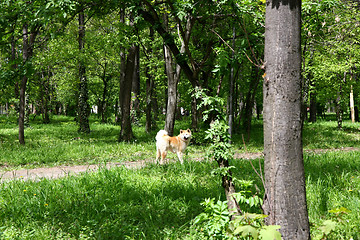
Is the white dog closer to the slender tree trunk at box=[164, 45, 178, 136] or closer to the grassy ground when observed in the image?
the grassy ground

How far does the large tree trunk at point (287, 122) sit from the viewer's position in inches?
99.3

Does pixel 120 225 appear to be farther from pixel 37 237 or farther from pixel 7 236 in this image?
pixel 7 236

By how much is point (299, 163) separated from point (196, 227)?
1724 mm

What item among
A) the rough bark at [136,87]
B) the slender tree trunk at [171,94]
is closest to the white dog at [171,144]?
the slender tree trunk at [171,94]

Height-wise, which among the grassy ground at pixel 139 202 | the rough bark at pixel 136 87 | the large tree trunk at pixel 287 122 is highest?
the rough bark at pixel 136 87

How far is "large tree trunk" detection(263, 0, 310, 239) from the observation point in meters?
2.52

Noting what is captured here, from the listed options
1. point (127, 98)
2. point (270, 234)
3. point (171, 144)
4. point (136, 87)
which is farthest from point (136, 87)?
point (270, 234)

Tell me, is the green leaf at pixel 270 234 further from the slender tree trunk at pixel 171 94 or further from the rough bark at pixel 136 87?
the rough bark at pixel 136 87

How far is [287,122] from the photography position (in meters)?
2.52

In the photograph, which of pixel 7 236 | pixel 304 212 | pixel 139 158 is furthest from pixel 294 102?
pixel 139 158

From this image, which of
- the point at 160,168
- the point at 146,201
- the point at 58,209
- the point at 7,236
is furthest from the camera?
the point at 160,168

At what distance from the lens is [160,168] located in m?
6.82

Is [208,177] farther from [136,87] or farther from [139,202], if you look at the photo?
[136,87]

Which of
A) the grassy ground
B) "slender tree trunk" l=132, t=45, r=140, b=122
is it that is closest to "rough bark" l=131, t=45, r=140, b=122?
"slender tree trunk" l=132, t=45, r=140, b=122
